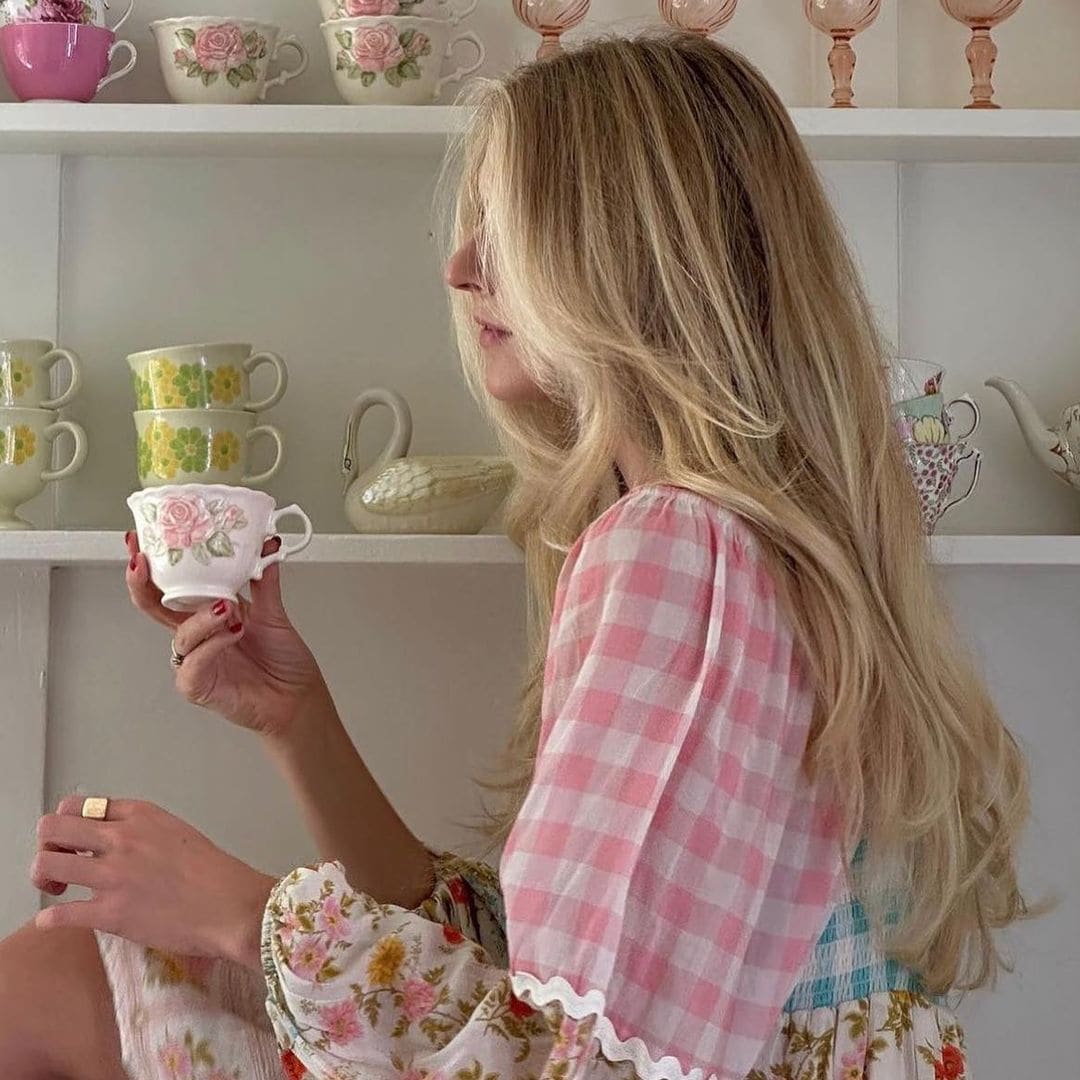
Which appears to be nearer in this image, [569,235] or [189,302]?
[569,235]

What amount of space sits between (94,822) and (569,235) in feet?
1.61

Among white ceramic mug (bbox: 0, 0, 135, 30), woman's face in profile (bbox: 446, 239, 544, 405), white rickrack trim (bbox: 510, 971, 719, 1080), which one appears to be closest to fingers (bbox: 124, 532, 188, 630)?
woman's face in profile (bbox: 446, 239, 544, 405)

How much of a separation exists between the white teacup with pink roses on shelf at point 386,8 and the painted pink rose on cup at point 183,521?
524 mm

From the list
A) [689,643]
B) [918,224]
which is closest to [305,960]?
[689,643]

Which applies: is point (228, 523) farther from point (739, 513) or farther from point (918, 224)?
point (918, 224)

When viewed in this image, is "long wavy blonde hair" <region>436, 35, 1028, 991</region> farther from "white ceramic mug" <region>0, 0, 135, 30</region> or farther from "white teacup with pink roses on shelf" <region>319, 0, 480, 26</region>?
"white ceramic mug" <region>0, 0, 135, 30</region>

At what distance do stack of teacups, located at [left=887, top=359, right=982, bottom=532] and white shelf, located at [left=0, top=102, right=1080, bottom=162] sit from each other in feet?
0.69

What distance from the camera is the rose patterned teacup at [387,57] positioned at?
1.35 meters

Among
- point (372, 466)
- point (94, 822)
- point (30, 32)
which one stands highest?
point (30, 32)

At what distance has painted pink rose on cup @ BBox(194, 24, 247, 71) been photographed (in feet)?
4.44

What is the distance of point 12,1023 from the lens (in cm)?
109

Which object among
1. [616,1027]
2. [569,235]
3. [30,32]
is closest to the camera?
[616,1027]

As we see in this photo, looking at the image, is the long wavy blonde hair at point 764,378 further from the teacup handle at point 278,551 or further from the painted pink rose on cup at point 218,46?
the painted pink rose on cup at point 218,46

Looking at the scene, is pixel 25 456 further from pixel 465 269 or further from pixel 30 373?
pixel 465 269
